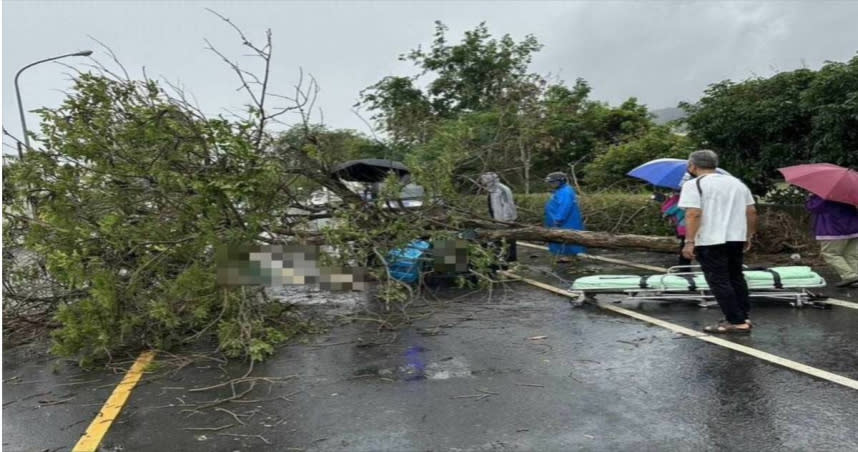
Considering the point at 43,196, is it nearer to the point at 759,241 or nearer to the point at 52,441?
the point at 52,441

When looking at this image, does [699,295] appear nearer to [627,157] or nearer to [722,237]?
[722,237]

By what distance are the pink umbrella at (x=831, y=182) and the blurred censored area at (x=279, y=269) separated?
15.8 feet

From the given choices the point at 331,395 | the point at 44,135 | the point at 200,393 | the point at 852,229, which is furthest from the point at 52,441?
the point at 852,229

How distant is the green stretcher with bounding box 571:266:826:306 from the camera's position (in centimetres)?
633

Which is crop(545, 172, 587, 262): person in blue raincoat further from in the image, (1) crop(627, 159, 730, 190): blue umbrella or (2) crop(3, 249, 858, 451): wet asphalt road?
(2) crop(3, 249, 858, 451): wet asphalt road

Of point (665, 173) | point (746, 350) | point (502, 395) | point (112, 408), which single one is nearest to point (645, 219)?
point (665, 173)

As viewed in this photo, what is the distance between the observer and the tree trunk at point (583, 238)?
8.28 m

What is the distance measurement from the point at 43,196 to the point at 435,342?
148 inches

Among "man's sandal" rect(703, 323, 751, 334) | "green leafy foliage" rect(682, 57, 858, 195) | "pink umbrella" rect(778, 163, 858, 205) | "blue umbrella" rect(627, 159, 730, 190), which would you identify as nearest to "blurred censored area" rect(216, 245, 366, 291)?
"man's sandal" rect(703, 323, 751, 334)

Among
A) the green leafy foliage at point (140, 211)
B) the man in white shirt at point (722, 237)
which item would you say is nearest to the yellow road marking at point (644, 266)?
the man in white shirt at point (722, 237)

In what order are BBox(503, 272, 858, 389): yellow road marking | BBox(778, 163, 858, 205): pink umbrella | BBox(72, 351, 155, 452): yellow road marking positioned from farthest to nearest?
BBox(778, 163, 858, 205): pink umbrella → BBox(503, 272, 858, 389): yellow road marking → BBox(72, 351, 155, 452): yellow road marking

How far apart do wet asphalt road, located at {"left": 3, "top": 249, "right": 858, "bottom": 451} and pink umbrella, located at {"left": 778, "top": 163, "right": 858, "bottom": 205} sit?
1.50 meters

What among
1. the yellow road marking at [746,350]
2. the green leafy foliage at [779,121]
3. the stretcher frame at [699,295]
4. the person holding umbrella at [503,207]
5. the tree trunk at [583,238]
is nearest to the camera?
the yellow road marking at [746,350]

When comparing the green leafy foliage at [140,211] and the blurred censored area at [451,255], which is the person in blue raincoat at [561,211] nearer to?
the blurred censored area at [451,255]
